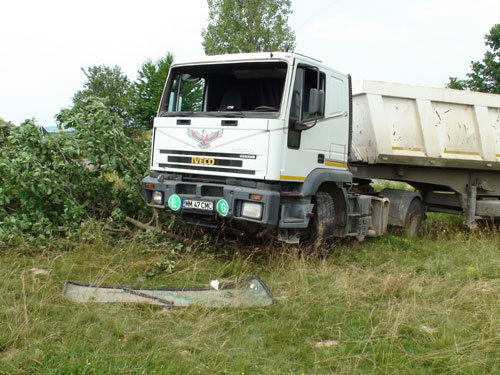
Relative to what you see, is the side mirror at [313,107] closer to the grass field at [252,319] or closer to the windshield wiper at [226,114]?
the windshield wiper at [226,114]

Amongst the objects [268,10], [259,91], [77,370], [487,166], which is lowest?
A: [77,370]

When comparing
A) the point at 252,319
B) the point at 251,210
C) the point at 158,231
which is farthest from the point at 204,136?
the point at 252,319

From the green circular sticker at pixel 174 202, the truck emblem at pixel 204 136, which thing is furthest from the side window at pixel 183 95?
the green circular sticker at pixel 174 202

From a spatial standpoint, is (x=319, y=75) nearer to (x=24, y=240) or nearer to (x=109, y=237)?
(x=109, y=237)

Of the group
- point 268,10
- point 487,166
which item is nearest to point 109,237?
point 487,166

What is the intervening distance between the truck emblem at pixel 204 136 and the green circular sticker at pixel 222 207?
0.74 m

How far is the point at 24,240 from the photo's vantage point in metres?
6.28

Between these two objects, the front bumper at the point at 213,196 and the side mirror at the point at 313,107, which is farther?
the side mirror at the point at 313,107

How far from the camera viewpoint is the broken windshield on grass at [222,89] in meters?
6.24

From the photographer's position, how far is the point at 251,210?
5680mm

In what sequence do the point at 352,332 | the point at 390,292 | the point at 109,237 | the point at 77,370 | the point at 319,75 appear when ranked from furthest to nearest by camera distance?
the point at 109,237
the point at 319,75
the point at 390,292
the point at 352,332
the point at 77,370

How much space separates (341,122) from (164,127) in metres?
2.42

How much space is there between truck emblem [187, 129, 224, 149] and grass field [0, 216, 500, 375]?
1452 mm

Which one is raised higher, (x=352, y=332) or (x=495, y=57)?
(x=495, y=57)
